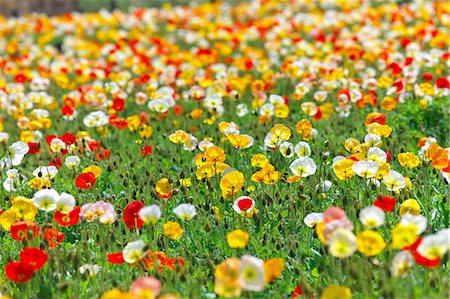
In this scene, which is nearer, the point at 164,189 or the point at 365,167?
the point at 365,167

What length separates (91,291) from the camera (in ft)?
9.13

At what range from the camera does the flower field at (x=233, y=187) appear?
2.59m

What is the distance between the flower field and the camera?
2.59m

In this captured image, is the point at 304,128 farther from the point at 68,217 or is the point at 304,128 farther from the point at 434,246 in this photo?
the point at 434,246

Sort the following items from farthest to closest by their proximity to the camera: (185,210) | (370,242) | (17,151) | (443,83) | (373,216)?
(443,83)
(17,151)
(185,210)
(373,216)
(370,242)

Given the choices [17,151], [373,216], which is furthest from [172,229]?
[17,151]

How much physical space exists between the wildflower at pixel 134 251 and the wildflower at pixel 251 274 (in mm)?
568

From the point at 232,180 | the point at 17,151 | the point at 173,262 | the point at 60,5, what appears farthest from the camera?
the point at 60,5

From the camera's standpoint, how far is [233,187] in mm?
3238

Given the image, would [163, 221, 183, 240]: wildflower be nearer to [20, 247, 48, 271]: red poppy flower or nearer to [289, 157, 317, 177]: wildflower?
[20, 247, 48, 271]: red poppy flower

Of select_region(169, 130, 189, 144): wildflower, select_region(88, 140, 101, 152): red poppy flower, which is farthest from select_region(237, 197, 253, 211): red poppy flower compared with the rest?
select_region(88, 140, 101, 152): red poppy flower

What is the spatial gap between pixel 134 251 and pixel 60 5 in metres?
12.3

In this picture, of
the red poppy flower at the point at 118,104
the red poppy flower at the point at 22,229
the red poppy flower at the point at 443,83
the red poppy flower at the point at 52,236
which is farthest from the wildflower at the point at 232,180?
the red poppy flower at the point at 443,83

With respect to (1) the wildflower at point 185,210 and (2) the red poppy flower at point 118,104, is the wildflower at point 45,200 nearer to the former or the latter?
(1) the wildflower at point 185,210
